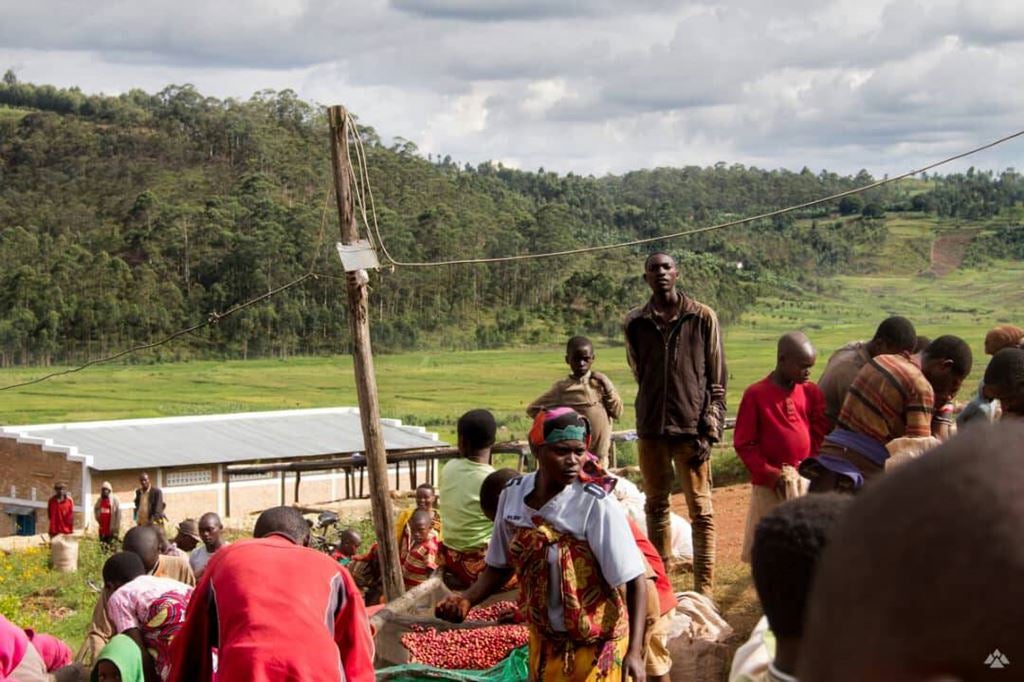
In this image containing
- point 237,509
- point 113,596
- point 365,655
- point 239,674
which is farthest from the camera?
point 237,509

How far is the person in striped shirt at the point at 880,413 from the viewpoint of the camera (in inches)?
188

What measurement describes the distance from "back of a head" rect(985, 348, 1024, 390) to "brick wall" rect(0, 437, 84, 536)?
30.7 m

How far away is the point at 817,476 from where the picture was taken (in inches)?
198

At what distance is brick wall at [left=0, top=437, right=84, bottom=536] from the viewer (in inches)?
1324

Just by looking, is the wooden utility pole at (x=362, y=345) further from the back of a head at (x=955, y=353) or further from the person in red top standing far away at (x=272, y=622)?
the person in red top standing far away at (x=272, y=622)

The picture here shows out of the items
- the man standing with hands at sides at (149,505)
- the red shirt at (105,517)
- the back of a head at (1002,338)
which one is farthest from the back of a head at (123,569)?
the red shirt at (105,517)

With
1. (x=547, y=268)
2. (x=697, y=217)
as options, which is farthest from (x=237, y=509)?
(x=697, y=217)

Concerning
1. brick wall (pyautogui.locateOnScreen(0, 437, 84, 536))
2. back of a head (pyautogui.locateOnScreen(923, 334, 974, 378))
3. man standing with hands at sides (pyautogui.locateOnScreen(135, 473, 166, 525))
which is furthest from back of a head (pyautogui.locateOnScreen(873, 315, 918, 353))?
brick wall (pyautogui.locateOnScreen(0, 437, 84, 536))

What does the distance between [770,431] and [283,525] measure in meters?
2.87

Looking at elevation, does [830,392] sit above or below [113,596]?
above

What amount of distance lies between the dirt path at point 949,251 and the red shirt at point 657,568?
212 ft

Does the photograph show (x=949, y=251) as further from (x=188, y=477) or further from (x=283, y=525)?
(x=283, y=525)

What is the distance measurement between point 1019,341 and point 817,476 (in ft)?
7.28

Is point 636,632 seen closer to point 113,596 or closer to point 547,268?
point 113,596
